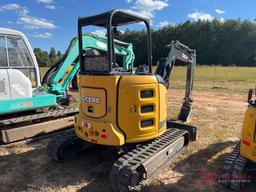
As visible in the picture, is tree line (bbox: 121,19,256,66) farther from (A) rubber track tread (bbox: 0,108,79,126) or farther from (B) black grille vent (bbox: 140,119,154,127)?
(B) black grille vent (bbox: 140,119,154,127)

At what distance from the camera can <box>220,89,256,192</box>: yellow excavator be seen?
4.20 meters

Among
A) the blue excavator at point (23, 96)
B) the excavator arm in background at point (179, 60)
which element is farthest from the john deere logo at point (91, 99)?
the excavator arm in background at point (179, 60)

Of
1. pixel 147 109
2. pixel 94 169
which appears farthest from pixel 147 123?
pixel 94 169

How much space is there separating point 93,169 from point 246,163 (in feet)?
8.94

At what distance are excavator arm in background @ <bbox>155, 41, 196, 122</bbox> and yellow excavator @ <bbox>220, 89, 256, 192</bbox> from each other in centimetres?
247

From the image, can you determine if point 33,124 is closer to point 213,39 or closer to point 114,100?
point 114,100

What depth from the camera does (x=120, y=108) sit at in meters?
4.71

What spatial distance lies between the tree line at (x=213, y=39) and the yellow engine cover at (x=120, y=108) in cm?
5066

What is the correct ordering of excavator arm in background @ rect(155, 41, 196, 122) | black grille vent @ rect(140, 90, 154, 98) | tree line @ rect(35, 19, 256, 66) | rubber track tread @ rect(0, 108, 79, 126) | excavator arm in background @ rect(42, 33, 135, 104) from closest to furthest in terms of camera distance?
black grille vent @ rect(140, 90, 154, 98), rubber track tread @ rect(0, 108, 79, 126), excavator arm in background @ rect(155, 41, 196, 122), excavator arm in background @ rect(42, 33, 135, 104), tree line @ rect(35, 19, 256, 66)

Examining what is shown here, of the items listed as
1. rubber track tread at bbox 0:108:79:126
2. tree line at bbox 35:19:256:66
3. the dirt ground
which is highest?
tree line at bbox 35:19:256:66

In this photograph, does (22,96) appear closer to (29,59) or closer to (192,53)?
(29,59)

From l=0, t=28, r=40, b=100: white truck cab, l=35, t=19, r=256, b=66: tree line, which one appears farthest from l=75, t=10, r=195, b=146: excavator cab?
l=35, t=19, r=256, b=66: tree line

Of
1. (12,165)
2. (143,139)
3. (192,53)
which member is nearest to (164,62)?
(192,53)

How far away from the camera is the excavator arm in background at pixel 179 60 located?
22.7 ft
